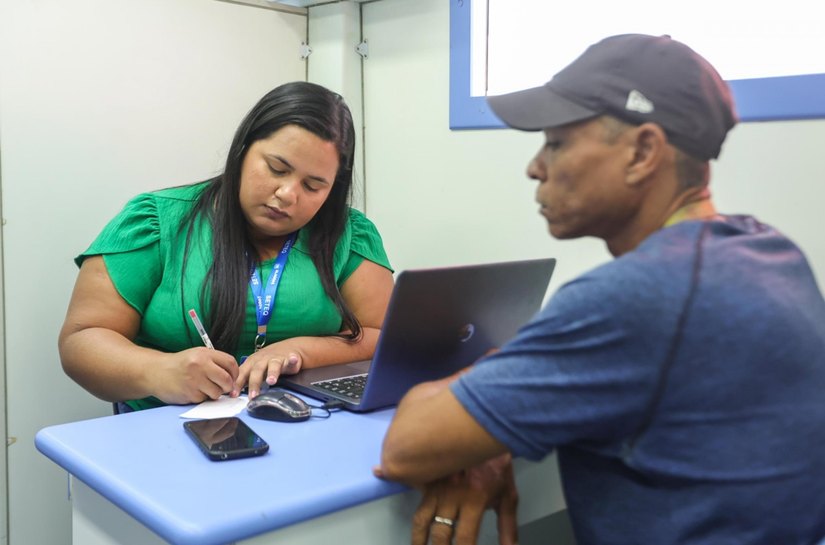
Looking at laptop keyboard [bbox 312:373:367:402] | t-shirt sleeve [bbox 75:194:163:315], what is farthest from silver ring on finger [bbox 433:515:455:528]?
t-shirt sleeve [bbox 75:194:163:315]

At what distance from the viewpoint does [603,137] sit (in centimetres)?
94

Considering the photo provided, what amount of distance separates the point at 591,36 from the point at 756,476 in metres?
1.28

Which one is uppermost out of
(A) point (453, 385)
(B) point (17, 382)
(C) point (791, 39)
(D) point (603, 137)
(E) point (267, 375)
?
(C) point (791, 39)

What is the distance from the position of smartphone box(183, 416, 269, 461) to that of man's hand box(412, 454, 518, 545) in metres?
0.24

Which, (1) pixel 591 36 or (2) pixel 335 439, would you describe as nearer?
(2) pixel 335 439

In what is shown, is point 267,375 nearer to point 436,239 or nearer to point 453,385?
point 453,385

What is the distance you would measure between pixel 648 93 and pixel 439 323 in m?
0.51

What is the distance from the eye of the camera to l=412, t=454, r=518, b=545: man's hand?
1064 mm

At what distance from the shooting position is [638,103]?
36.2 inches

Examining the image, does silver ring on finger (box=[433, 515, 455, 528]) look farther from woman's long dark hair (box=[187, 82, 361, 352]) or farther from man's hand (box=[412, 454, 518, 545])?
woman's long dark hair (box=[187, 82, 361, 352])

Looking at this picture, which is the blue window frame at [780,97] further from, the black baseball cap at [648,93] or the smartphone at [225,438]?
the smartphone at [225,438]

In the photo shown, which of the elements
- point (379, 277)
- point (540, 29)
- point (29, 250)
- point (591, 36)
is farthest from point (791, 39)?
point (29, 250)

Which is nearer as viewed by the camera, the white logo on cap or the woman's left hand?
the white logo on cap

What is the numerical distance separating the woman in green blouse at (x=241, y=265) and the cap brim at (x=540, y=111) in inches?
27.6
